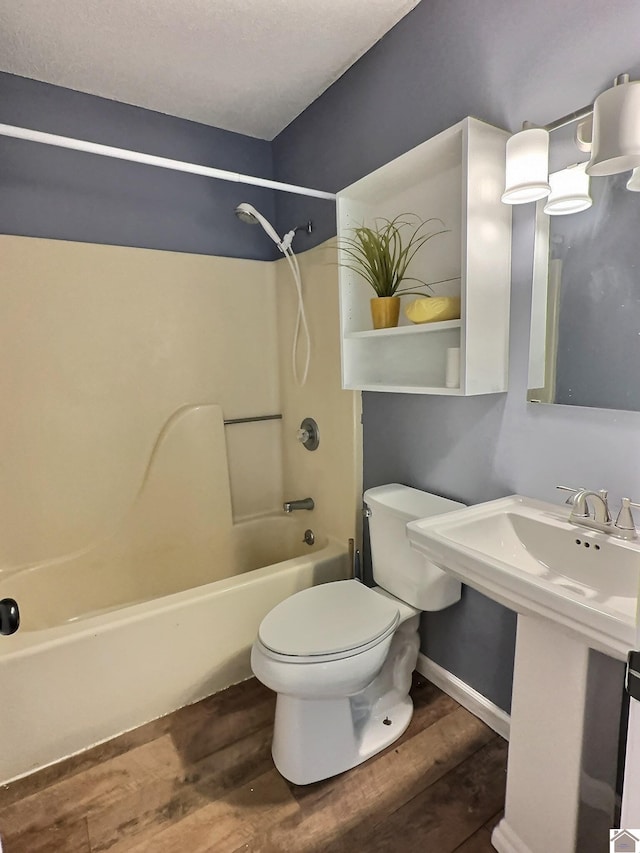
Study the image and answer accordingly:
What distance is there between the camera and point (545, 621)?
0.90m

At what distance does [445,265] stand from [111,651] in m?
1.70

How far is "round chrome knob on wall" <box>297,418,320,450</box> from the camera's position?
7.33 ft

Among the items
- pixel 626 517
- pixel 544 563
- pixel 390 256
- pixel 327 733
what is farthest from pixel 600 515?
pixel 390 256

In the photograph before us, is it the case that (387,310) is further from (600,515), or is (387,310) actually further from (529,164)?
(600,515)

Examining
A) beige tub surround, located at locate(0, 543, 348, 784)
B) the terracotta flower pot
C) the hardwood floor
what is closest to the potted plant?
the terracotta flower pot

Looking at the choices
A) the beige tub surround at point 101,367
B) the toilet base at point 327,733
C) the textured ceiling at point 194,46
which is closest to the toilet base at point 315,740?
the toilet base at point 327,733

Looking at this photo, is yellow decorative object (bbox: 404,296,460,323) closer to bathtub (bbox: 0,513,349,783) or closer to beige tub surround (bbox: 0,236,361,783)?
beige tub surround (bbox: 0,236,361,783)

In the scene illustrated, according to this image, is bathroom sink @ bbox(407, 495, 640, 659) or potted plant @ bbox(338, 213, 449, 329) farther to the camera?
potted plant @ bbox(338, 213, 449, 329)

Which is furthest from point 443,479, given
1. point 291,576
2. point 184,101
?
point 184,101

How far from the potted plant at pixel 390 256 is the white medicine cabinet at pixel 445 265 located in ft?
0.09

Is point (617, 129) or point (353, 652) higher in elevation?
point (617, 129)

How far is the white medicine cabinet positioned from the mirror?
111mm

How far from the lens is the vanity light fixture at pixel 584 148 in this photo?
965 millimetres

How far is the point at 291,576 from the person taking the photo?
1847mm
